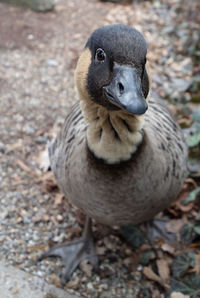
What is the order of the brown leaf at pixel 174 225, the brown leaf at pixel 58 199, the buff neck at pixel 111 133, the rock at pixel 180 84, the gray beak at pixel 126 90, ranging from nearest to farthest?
the gray beak at pixel 126 90 → the buff neck at pixel 111 133 → the brown leaf at pixel 174 225 → the brown leaf at pixel 58 199 → the rock at pixel 180 84

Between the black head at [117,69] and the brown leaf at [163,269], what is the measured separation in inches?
77.2

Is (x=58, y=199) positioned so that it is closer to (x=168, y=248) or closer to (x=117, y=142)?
(x=168, y=248)

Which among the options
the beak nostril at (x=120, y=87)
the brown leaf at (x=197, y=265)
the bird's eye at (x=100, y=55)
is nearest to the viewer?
the beak nostril at (x=120, y=87)

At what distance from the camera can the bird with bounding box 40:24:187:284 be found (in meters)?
1.97

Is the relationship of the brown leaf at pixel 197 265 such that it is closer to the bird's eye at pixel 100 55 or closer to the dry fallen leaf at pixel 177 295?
the dry fallen leaf at pixel 177 295

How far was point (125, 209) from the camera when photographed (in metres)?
2.69

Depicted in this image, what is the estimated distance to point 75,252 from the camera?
3.43 metres

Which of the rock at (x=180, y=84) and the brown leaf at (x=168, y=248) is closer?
the brown leaf at (x=168, y=248)

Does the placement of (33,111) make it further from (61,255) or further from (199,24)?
(199,24)

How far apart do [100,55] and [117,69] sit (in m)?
0.20

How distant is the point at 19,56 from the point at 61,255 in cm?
359

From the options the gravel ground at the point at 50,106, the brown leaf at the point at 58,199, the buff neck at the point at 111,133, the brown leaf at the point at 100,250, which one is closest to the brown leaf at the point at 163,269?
the gravel ground at the point at 50,106

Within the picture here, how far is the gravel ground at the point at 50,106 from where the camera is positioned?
3363 millimetres

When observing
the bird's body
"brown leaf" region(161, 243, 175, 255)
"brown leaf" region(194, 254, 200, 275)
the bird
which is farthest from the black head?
"brown leaf" region(161, 243, 175, 255)
